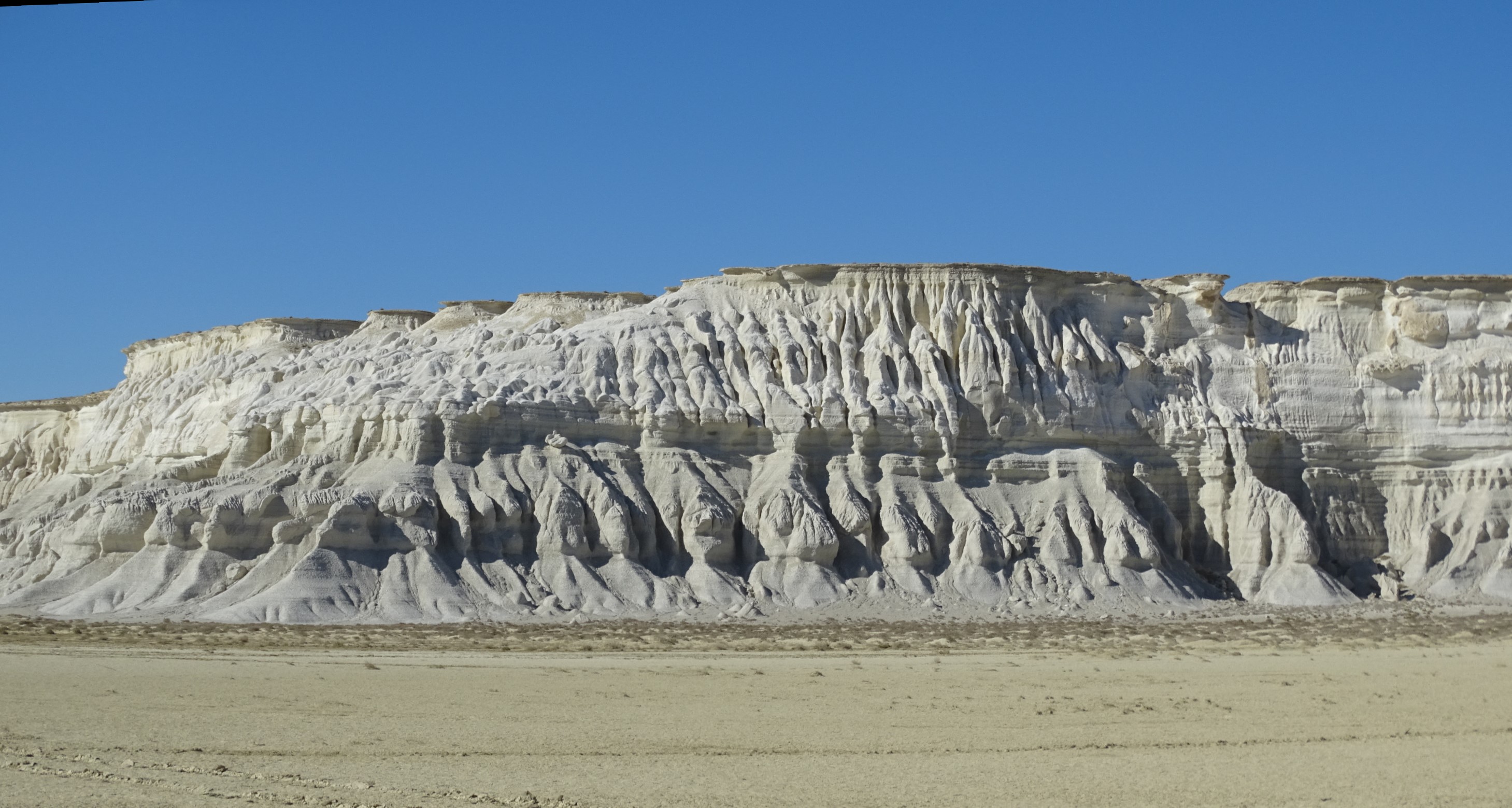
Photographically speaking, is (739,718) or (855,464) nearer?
(739,718)

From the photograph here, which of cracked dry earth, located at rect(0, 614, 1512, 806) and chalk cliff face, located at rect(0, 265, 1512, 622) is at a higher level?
chalk cliff face, located at rect(0, 265, 1512, 622)

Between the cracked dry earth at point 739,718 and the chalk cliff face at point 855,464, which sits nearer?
the cracked dry earth at point 739,718

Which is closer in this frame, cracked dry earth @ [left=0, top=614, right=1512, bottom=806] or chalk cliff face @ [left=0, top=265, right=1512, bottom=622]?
cracked dry earth @ [left=0, top=614, right=1512, bottom=806]

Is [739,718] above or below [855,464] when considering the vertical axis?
below

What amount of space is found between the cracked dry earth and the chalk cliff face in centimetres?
719

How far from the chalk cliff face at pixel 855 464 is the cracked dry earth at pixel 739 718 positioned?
7186mm

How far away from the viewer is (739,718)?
24.5 m

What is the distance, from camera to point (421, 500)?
158 ft

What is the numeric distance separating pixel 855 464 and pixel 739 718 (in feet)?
98.4

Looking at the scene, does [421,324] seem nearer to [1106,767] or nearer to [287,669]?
[287,669]

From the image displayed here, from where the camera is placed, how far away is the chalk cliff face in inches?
1886

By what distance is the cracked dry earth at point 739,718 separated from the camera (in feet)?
57.9

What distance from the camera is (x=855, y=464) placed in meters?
54.2

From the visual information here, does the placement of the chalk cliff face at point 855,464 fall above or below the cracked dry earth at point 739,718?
above
